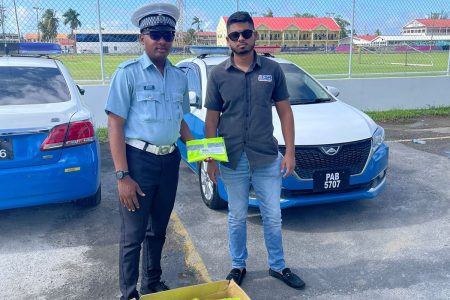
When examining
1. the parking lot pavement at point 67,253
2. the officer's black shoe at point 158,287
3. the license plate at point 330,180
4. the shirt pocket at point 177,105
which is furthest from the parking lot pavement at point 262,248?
the shirt pocket at point 177,105

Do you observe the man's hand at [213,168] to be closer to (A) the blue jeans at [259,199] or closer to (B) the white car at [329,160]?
(A) the blue jeans at [259,199]

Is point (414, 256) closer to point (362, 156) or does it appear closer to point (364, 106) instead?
point (362, 156)

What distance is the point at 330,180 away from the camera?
4117 millimetres

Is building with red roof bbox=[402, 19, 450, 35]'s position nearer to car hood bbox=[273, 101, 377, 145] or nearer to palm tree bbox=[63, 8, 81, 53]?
car hood bbox=[273, 101, 377, 145]

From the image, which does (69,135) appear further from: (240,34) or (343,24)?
(343,24)

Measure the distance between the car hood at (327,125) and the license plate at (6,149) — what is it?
90.7 inches

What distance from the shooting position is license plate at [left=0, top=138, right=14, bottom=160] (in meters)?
3.77

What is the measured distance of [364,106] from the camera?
10.4 meters

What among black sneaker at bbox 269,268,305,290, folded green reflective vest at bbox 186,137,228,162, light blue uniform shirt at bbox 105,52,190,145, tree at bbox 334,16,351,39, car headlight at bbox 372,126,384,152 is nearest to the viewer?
light blue uniform shirt at bbox 105,52,190,145

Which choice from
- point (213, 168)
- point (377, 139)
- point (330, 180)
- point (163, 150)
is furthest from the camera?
point (377, 139)

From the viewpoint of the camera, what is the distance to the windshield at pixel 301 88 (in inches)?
208

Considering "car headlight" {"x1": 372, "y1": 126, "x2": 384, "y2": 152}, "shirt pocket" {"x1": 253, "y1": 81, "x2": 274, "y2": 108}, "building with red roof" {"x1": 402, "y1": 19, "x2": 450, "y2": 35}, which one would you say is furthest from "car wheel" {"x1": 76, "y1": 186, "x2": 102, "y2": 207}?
"building with red roof" {"x1": 402, "y1": 19, "x2": 450, "y2": 35}

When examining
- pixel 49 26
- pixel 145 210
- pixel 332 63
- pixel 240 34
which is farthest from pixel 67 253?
pixel 332 63

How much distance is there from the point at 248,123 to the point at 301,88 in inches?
101
